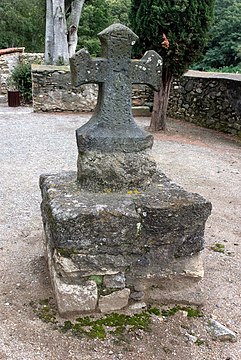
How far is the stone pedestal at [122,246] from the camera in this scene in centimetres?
277

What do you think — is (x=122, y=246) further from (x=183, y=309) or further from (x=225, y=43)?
(x=225, y=43)

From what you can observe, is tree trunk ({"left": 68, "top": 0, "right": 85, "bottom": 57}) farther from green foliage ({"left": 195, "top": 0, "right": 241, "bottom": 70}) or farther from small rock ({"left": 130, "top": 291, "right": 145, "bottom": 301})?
green foliage ({"left": 195, "top": 0, "right": 241, "bottom": 70})

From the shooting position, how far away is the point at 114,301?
2918mm

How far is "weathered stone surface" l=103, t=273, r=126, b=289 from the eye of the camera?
288cm

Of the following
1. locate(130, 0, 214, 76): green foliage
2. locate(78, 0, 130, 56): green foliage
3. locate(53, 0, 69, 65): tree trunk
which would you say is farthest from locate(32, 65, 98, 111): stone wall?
locate(78, 0, 130, 56): green foliage

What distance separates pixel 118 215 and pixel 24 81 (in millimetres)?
12321

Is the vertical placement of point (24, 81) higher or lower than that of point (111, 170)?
lower

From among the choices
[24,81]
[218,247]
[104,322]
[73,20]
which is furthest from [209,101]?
[104,322]


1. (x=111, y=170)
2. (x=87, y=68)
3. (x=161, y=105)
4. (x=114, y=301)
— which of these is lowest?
Result: (x=114, y=301)

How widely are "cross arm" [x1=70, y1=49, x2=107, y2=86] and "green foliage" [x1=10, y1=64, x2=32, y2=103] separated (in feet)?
38.3

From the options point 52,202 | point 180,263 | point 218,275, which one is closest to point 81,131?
point 52,202

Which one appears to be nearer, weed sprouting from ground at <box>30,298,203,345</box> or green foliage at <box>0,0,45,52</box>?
weed sprouting from ground at <box>30,298,203,345</box>

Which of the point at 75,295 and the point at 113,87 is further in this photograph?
the point at 113,87

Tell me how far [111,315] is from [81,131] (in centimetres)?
130
